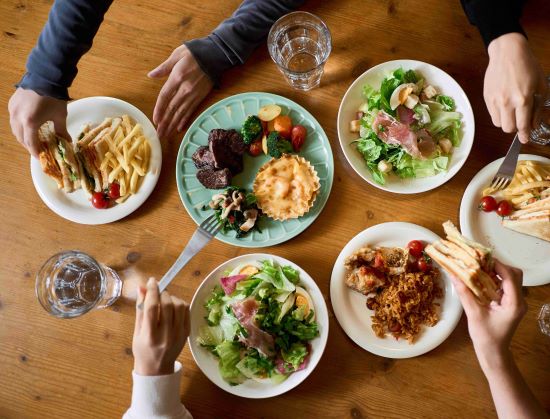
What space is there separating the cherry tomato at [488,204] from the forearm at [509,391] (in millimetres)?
681

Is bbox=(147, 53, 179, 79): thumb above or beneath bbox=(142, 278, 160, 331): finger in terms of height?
above

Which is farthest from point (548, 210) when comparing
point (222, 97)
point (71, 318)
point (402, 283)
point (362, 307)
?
point (71, 318)

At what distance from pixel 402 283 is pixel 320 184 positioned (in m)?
0.62

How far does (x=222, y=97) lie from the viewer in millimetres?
2605

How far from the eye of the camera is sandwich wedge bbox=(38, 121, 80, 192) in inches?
95.0

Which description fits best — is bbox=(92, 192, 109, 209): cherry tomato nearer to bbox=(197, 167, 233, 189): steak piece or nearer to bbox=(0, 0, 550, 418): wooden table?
bbox=(0, 0, 550, 418): wooden table

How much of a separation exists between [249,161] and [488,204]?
120 cm

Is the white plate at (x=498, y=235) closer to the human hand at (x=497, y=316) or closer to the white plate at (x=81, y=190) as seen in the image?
the human hand at (x=497, y=316)

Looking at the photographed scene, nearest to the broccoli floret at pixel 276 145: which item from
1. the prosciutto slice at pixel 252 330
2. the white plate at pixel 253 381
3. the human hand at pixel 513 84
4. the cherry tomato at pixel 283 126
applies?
the cherry tomato at pixel 283 126

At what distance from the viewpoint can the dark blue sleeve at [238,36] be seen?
2.48 metres

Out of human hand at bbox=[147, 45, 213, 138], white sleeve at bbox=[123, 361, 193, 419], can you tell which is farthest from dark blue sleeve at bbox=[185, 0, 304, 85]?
white sleeve at bbox=[123, 361, 193, 419]

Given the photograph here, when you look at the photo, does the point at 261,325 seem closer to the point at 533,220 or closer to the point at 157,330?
the point at 157,330

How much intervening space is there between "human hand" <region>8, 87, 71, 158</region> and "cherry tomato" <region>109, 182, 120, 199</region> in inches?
14.9

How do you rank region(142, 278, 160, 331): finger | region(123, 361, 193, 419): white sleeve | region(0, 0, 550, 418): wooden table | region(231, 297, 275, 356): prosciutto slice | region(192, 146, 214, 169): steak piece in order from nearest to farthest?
region(142, 278, 160, 331): finger < region(123, 361, 193, 419): white sleeve < region(231, 297, 275, 356): prosciutto slice < region(0, 0, 550, 418): wooden table < region(192, 146, 214, 169): steak piece
